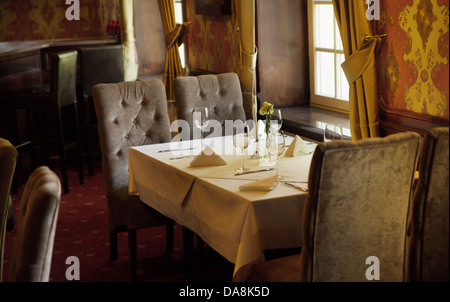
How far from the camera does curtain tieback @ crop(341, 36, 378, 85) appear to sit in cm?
332

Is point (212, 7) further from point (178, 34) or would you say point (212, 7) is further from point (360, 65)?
point (360, 65)

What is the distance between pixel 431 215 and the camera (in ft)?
6.66

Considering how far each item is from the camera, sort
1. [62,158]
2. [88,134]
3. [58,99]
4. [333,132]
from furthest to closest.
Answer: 1. [88,134]
2. [62,158]
3. [58,99]
4. [333,132]

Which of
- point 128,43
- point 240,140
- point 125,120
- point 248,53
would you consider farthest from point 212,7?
point 240,140

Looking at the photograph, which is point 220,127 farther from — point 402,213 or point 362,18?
point 402,213

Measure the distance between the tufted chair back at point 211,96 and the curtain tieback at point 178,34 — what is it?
2.31 metres

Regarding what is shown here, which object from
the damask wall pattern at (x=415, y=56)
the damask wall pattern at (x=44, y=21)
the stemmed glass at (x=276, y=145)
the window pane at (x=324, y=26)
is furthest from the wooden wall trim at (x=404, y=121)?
the damask wall pattern at (x=44, y=21)

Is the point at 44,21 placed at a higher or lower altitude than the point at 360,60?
higher

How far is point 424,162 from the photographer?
1990 millimetres

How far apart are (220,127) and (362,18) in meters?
1.12

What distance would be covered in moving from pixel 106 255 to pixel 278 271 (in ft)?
5.49

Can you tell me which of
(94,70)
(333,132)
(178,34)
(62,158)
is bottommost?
(62,158)
